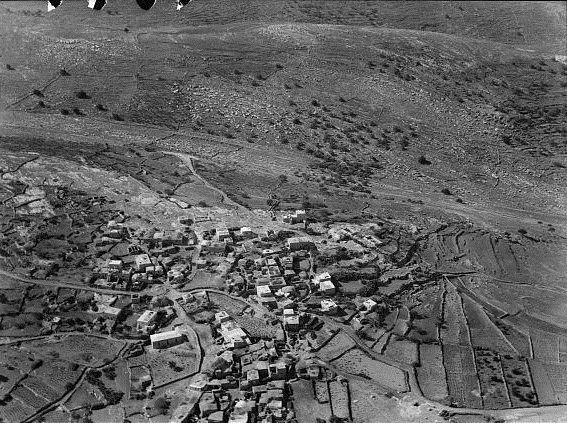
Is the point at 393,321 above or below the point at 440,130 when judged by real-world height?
below

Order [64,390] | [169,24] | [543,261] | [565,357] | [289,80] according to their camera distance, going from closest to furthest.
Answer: [64,390] → [565,357] → [543,261] → [289,80] → [169,24]

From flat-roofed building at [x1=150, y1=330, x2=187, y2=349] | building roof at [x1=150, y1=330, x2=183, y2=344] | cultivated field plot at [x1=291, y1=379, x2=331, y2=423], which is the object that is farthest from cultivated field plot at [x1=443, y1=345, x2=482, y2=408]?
building roof at [x1=150, y1=330, x2=183, y2=344]

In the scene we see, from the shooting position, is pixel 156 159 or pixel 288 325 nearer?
pixel 288 325

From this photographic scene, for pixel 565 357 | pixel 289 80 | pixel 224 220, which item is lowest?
pixel 565 357

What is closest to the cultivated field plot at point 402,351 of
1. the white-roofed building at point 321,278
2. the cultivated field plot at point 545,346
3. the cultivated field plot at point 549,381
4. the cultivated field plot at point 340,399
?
the cultivated field plot at point 340,399

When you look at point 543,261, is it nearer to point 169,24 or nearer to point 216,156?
point 216,156

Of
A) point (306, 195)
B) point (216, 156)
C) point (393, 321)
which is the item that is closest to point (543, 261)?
point (393, 321)

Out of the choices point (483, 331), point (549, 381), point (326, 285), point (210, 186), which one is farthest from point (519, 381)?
point (210, 186)

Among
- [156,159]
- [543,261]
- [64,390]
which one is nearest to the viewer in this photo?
[64,390]
